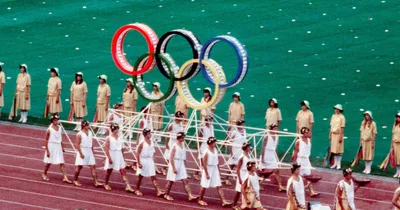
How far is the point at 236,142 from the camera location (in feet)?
96.9

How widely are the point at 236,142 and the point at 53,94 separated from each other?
235 inches

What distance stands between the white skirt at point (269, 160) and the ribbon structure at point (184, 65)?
64.1 inches

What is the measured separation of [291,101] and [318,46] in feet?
14.4

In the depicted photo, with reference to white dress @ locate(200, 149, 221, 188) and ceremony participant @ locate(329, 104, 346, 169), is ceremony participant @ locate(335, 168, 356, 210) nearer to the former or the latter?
white dress @ locate(200, 149, 221, 188)

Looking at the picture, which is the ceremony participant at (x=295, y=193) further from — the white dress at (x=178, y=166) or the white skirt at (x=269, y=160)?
the white skirt at (x=269, y=160)

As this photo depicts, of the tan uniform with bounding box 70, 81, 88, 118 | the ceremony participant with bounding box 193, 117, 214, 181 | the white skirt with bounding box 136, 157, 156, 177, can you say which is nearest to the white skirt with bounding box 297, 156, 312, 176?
the ceremony participant with bounding box 193, 117, 214, 181

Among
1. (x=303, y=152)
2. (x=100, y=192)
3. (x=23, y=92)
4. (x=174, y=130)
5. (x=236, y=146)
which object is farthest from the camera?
(x=23, y=92)

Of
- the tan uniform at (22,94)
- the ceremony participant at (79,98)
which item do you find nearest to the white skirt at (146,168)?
the ceremony participant at (79,98)

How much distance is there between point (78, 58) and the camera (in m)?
38.6

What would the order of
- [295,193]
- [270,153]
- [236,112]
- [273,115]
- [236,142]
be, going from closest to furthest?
[295,193] → [270,153] → [236,142] → [273,115] → [236,112]

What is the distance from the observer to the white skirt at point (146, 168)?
92.2ft

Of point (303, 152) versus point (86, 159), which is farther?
point (86, 159)

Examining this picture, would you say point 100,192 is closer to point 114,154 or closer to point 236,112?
point 114,154

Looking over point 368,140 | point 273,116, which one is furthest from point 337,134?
point 273,116
